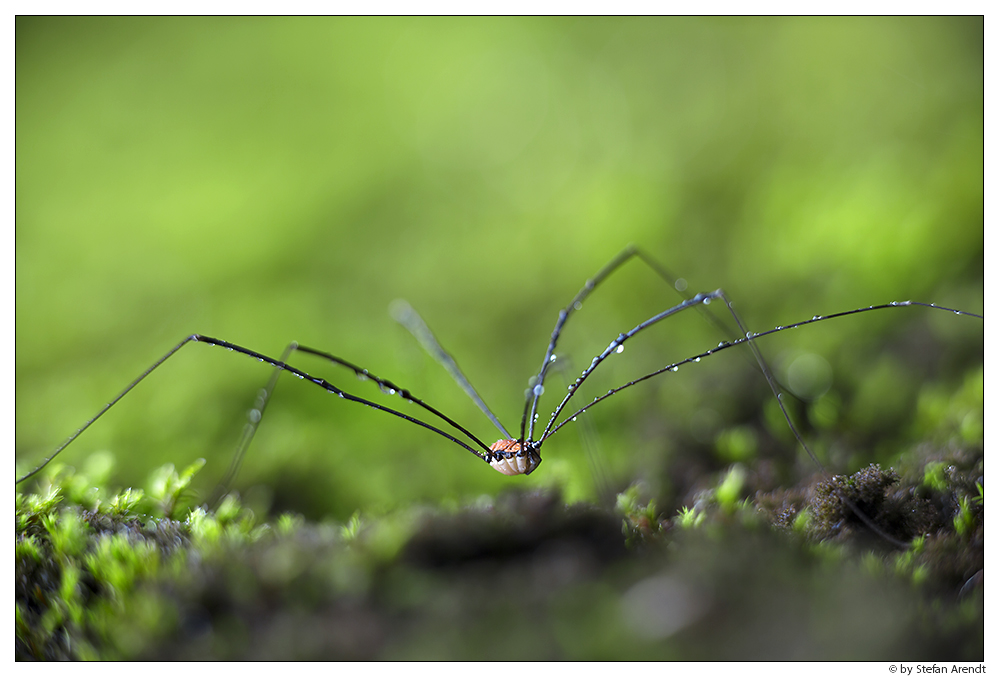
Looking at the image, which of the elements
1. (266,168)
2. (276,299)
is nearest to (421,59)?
(266,168)

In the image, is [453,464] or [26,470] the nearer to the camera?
[26,470]

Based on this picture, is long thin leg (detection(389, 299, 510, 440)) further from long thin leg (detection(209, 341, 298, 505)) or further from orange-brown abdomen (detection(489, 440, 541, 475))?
long thin leg (detection(209, 341, 298, 505))

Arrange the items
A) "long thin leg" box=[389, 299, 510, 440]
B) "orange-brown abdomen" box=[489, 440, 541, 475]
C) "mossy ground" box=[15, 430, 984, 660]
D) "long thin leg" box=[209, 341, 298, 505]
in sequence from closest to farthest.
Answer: "mossy ground" box=[15, 430, 984, 660] → "orange-brown abdomen" box=[489, 440, 541, 475] → "long thin leg" box=[209, 341, 298, 505] → "long thin leg" box=[389, 299, 510, 440]

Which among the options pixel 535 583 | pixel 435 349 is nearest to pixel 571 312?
pixel 435 349

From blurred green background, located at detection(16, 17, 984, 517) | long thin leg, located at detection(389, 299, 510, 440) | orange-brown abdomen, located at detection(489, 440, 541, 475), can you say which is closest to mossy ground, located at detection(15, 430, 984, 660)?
orange-brown abdomen, located at detection(489, 440, 541, 475)

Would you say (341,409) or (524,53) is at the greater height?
(524,53)

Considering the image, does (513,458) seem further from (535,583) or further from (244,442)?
(244,442)
